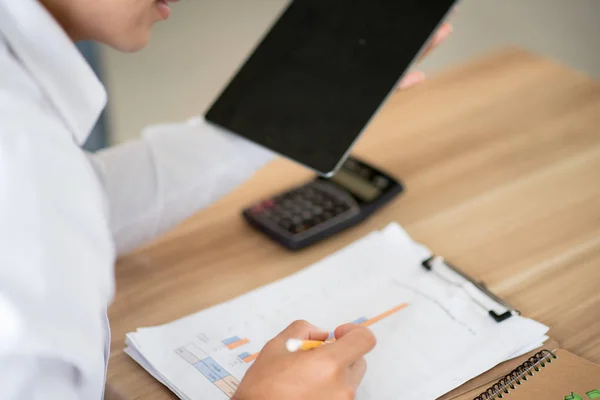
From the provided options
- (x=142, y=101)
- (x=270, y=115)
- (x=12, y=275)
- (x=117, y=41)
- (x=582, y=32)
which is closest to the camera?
(x=12, y=275)

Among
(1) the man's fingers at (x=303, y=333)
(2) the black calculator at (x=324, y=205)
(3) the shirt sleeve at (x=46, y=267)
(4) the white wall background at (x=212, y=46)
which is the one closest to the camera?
(3) the shirt sleeve at (x=46, y=267)

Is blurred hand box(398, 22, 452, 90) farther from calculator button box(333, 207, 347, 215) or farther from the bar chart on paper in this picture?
the bar chart on paper

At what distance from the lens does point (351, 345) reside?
0.59m

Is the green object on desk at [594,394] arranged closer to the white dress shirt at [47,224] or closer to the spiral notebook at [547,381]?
the spiral notebook at [547,381]

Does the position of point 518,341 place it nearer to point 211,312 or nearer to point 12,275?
point 211,312

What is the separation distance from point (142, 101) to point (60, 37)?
1.58m

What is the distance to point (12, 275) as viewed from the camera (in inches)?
20.4

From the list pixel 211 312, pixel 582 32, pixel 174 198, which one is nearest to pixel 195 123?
pixel 174 198

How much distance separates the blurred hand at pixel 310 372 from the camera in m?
0.57

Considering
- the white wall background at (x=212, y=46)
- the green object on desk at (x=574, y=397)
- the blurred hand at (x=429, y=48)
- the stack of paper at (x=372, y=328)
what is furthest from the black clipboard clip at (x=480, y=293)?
the white wall background at (x=212, y=46)

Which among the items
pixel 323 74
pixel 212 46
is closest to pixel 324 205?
pixel 323 74

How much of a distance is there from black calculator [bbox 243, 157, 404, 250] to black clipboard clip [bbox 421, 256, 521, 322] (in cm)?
12

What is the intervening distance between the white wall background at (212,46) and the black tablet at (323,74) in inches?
49.8

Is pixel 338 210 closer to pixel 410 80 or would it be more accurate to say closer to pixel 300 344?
pixel 410 80
